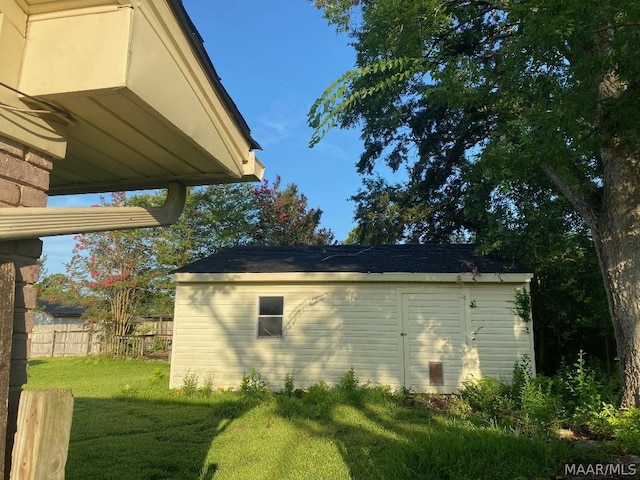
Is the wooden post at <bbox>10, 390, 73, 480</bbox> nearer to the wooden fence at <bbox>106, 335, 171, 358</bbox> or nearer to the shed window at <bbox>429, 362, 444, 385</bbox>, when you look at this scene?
the shed window at <bbox>429, 362, 444, 385</bbox>

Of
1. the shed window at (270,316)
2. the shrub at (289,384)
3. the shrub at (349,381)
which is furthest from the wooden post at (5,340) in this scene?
the shed window at (270,316)

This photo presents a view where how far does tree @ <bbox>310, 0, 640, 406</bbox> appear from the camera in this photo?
4406 mm

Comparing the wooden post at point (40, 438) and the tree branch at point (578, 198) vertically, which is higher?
the tree branch at point (578, 198)

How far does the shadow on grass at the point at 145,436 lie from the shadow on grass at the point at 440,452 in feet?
5.02

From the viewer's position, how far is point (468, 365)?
903 cm

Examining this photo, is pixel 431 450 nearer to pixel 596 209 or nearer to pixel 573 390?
pixel 573 390

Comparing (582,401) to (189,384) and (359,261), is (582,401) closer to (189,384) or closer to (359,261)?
(359,261)

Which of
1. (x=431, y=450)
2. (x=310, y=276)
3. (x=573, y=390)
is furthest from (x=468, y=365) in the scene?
(x=431, y=450)

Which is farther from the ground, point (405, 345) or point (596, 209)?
point (596, 209)

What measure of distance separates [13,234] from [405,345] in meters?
A: 8.47

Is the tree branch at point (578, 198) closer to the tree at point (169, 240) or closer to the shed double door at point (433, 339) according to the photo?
the shed double door at point (433, 339)

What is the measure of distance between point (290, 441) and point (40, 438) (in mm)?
4512

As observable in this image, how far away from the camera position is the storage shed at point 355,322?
910 centimetres

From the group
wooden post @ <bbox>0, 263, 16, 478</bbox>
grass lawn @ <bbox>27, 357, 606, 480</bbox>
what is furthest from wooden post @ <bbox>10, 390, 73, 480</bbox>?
grass lawn @ <bbox>27, 357, 606, 480</bbox>
